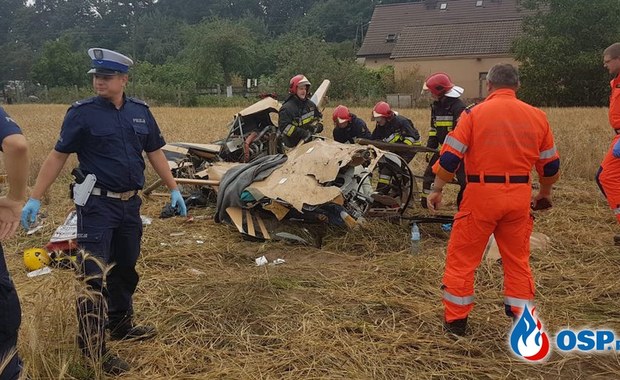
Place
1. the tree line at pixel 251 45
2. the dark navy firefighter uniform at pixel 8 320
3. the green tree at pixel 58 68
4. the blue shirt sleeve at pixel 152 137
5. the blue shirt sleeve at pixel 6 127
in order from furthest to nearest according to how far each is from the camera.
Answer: the green tree at pixel 58 68, the tree line at pixel 251 45, the blue shirt sleeve at pixel 152 137, the dark navy firefighter uniform at pixel 8 320, the blue shirt sleeve at pixel 6 127

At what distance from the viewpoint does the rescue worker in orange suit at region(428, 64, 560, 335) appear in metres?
3.24

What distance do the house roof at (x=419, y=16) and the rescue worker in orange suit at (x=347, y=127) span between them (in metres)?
42.4

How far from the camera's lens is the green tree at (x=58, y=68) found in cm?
4400

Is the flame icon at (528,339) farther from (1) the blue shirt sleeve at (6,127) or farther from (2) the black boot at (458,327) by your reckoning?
Answer: (1) the blue shirt sleeve at (6,127)

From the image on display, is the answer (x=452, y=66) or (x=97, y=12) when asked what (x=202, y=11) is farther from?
(x=452, y=66)

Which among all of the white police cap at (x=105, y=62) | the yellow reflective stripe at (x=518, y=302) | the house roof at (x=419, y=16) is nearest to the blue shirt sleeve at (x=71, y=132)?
the white police cap at (x=105, y=62)

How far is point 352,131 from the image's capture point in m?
7.62

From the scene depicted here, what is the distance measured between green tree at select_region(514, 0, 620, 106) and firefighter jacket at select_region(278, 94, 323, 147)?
23.9m

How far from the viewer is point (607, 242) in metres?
5.32

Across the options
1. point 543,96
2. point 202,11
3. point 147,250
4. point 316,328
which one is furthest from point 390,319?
point 202,11

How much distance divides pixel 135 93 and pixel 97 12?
5405 cm

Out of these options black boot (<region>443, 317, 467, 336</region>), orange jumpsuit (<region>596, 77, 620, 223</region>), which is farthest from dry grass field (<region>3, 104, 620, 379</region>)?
orange jumpsuit (<region>596, 77, 620, 223</region>)

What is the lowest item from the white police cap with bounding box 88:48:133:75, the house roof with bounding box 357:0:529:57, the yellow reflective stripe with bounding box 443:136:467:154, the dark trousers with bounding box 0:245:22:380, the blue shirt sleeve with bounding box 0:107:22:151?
the dark trousers with bounding box 0:245:22:380

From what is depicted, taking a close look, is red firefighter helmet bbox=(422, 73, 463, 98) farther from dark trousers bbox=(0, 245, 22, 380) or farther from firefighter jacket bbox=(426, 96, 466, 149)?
dark trousers bbox=(0, 245, 22, 380)
